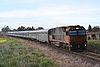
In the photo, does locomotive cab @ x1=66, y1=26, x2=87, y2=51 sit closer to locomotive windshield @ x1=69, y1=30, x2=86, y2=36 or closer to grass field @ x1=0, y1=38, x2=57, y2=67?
locomotive windshield @ x1=69, y1=30, x2=86, y2=36

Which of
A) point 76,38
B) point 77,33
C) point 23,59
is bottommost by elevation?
point 23,59

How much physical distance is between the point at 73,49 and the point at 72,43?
0.77 m

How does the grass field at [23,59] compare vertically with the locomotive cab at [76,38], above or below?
below

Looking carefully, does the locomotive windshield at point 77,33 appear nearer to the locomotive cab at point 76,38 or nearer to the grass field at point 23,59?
the locomotive cab at point 76,38

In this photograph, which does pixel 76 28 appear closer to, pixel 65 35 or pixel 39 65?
pixel 65 35

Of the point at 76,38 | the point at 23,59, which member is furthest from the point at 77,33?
the point at 23,59

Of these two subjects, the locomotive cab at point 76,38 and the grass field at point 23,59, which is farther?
the locomotive cab at point 76,38

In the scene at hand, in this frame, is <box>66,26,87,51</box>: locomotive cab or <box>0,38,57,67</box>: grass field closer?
<box>0,38,57,67</box>: grass field

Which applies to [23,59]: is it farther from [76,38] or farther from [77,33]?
[77,33]

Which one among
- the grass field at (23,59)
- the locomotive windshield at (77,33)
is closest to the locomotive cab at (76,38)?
the locomotive windshield at (77,33)


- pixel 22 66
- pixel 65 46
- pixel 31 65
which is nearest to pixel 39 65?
pixel 31 65

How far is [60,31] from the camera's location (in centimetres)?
2112

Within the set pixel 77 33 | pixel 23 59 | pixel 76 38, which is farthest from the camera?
pixel 77 33

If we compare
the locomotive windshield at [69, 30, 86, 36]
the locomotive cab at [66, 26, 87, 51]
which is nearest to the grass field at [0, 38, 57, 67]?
the locomotive cab at [66, 26, 87, 51]
